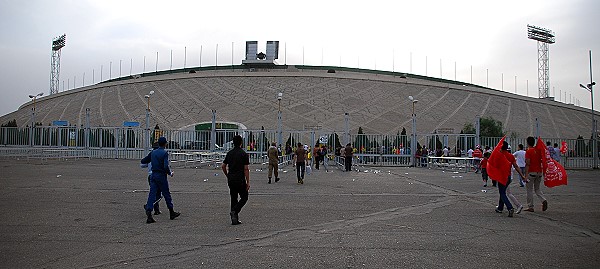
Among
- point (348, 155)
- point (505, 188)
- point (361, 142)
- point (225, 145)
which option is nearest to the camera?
point (505, 188)

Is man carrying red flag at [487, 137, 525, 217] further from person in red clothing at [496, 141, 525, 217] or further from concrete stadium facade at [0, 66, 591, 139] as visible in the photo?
concrete stadium facade at [0, 66, 591, 139]

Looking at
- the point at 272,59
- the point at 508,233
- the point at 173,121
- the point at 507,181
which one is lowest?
the point at 508,233

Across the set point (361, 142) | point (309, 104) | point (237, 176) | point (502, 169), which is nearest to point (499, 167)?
point (502, 169)

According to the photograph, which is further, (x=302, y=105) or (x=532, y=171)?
(x=302, y=105)

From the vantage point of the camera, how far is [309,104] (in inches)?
2445

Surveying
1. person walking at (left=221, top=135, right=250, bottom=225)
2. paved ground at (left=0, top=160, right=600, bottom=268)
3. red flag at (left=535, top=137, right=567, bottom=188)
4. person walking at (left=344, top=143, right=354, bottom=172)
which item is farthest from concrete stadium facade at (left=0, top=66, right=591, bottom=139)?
person walking at (left=221, top=135, right=250, bottom=225)

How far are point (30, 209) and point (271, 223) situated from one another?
4770 millimetres

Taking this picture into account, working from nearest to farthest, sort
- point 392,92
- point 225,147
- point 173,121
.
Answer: point 225,147 < point 173,121 < point 392,92

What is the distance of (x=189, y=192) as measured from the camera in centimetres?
1191

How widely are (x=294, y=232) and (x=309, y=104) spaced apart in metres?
55.5

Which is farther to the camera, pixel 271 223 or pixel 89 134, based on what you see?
pixel 89 134

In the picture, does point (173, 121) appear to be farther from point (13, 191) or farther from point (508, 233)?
point (508, 233)

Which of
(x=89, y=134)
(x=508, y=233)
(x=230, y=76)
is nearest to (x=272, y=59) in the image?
(x=230, y=76)

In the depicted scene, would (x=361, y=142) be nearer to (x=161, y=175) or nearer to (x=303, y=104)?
(x=161, y=175)
